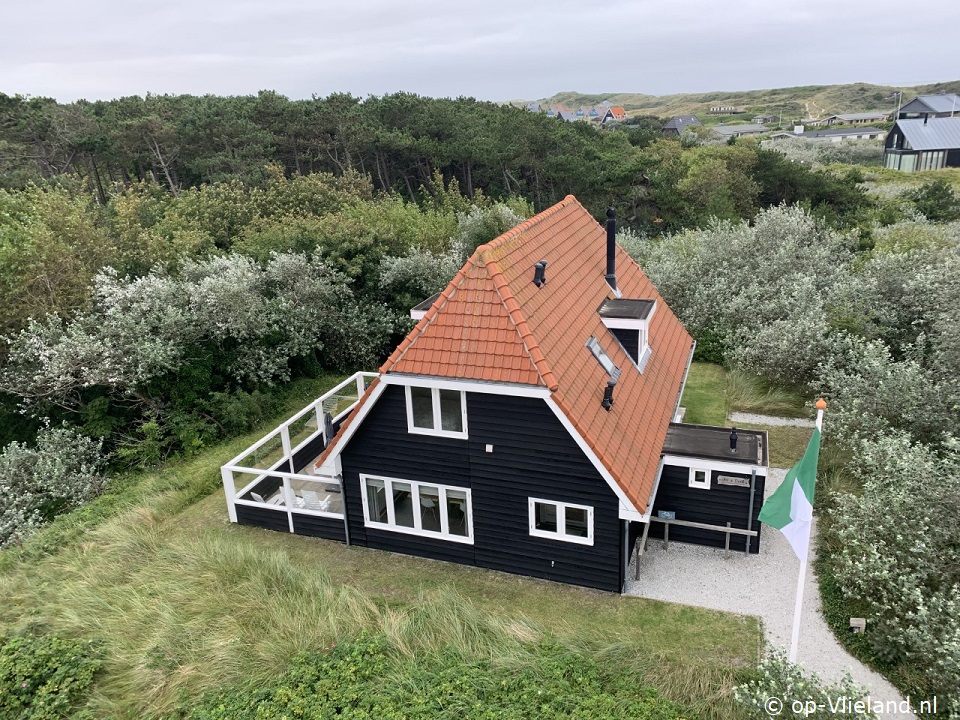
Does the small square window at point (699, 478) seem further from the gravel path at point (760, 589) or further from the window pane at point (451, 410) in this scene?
the window pane at point (451, 410)

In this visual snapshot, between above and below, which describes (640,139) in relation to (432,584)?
above

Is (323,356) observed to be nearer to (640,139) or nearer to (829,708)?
(829,708)

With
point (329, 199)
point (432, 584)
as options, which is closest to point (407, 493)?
point (432, 584)

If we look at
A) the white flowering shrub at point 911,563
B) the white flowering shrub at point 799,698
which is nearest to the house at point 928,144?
the white flowering shrub at point 911,563

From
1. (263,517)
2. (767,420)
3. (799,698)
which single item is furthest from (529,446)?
(767,420)

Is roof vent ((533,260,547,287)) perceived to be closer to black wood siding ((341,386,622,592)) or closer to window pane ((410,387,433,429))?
black wood siding ((341,386,622,592))

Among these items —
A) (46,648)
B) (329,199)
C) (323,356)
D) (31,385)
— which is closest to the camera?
(46,648)

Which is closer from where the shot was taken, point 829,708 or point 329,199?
point 829,708
